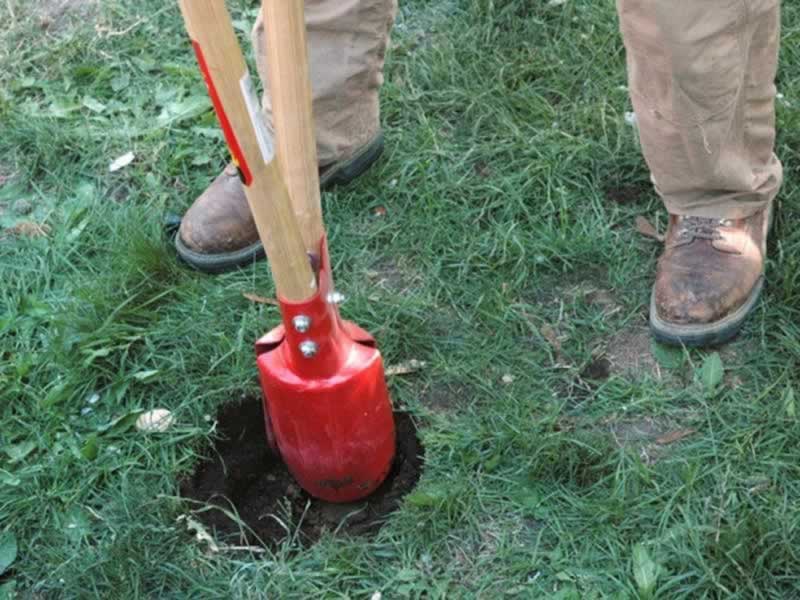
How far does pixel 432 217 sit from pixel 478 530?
83 centimetres

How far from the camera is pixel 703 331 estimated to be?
212 centimetres

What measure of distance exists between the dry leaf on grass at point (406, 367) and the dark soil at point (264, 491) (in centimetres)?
9

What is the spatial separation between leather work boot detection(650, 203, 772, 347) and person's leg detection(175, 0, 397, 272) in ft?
2.49

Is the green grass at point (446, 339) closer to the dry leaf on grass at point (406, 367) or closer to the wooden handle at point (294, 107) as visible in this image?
the dry leaf on grass at point (406, 367)

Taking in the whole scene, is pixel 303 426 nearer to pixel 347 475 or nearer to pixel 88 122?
pixel 347 475

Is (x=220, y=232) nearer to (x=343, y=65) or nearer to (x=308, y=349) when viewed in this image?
(x=343, y=65)

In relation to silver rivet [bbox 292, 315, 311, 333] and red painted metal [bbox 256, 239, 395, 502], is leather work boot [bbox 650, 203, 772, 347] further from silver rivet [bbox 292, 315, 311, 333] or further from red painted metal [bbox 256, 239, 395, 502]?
silver rivet [bbox 292, 315, 311, 333]

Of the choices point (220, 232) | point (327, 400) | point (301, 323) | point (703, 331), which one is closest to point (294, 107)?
point (301, 323)

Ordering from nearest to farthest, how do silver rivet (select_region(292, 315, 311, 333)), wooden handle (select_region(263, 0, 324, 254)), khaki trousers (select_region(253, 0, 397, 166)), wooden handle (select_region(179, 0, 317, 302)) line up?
wooden handle (select_region(179, 0, 317, 302)) → wooden handle (select_region(263, 0, 324, 254)) → silver rivet (select_region(292, 315, 311, 333)) → khaki trousers (select_region(253, 0, 397, 166))

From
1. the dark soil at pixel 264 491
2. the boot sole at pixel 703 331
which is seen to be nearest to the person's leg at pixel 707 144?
the boot sole at pixel 703 331

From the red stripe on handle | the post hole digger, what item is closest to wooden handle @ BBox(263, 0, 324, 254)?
the post hole digger

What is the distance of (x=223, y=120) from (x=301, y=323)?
371mm

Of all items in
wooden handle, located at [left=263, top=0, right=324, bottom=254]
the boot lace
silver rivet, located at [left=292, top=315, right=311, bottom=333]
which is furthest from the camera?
the boot lace

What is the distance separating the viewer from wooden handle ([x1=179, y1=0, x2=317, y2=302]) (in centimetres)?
138
